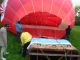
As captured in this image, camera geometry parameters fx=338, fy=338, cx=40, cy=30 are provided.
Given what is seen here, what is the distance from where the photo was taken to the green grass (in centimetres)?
1131

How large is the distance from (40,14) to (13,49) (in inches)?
76.0

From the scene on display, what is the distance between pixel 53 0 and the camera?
14.0 m

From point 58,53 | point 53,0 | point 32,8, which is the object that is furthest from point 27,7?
point 58,53

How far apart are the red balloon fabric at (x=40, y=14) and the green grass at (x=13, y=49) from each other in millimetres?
416

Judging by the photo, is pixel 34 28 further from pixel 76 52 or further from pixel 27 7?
Answer: pixel 76 52

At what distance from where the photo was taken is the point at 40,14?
13.5m

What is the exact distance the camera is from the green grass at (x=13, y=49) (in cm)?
1131

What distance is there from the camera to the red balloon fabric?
44.2 feet

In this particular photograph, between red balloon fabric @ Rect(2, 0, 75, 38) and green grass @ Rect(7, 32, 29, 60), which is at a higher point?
red balloon fabric @ Rect(2, 0, 75, 38)

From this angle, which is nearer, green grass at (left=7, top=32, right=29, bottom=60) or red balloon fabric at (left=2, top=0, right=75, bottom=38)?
green grass at (left=7, top=32, right=29, bottom=60)

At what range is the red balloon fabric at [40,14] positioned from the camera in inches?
530

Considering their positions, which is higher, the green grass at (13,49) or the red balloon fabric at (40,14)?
the red balloon fabric at (40,14)

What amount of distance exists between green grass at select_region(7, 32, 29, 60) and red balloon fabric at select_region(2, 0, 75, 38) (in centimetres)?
42

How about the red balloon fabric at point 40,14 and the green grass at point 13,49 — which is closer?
the green grass at point 13,49
